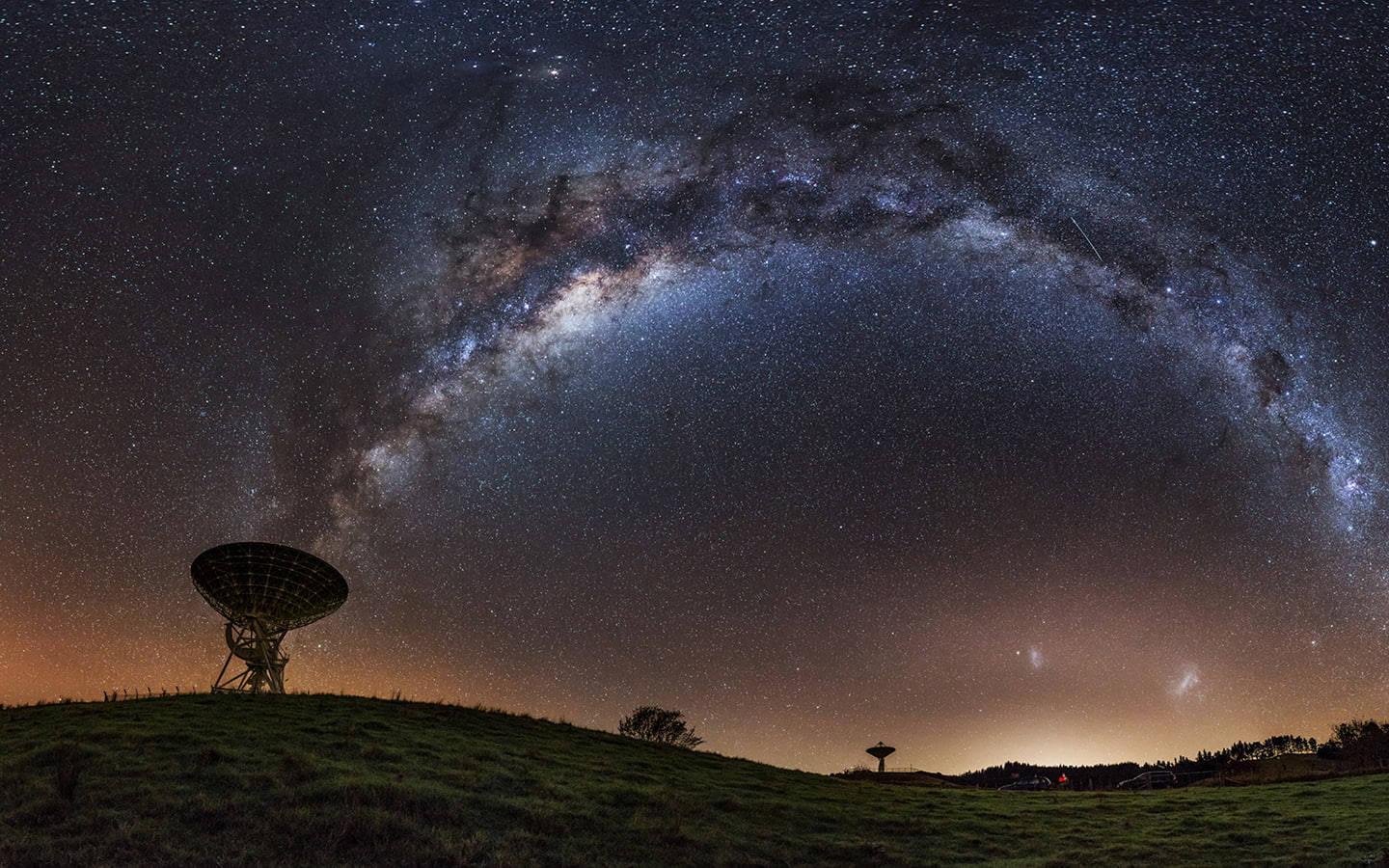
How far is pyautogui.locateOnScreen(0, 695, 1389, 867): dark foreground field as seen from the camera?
1727cm

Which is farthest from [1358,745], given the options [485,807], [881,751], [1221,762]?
[485,807]

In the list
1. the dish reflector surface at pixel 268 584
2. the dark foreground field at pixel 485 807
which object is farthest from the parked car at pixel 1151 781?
the dish reflector surface at pixel 268 584

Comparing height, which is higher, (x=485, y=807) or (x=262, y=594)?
(x=262, y=594)

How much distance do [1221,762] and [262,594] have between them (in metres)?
82.9

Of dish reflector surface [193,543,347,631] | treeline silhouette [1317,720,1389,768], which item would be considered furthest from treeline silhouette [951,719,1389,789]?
dish reflector surface [193,543,347,631]

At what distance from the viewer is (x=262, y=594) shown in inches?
1775

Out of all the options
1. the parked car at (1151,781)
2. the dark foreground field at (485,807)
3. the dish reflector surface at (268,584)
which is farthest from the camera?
the parked car at (1151,781)

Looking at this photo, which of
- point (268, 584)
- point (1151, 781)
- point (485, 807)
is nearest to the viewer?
point (485, 807)

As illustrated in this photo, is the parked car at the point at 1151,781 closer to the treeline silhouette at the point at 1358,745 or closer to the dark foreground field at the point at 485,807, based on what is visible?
the treeline silhouette at the point at 1358,745

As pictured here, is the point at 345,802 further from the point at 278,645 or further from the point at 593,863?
the point at 278,645

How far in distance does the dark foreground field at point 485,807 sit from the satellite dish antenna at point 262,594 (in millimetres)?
11114

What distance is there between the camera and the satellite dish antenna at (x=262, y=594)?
43.9 metres

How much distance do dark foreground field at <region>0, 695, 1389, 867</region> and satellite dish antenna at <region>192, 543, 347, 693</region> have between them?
11114 mm

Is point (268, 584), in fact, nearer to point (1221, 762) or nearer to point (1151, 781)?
point (1151, 781)
